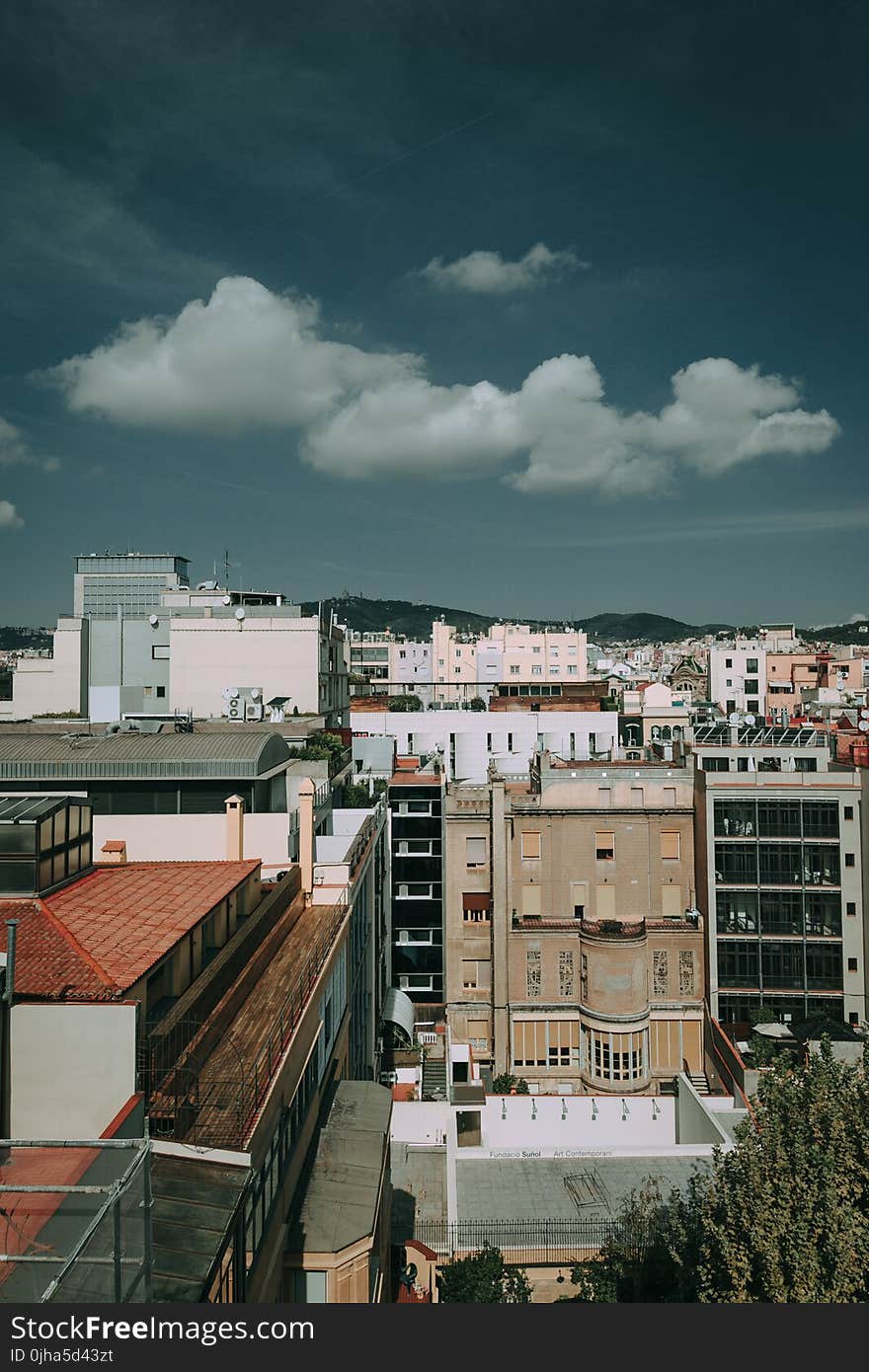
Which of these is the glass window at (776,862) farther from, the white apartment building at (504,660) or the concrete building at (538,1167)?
the white apartment building at (504,660)

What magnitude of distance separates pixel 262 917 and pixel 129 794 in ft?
27.5

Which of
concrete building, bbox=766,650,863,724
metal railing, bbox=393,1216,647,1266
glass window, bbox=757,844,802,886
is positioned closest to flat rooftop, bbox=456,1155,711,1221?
metal railing, bbox=393,1216,647,1266

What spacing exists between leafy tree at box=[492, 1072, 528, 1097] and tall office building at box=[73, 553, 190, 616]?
240 ft

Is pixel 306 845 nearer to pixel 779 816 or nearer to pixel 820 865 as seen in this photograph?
pixel 779 816

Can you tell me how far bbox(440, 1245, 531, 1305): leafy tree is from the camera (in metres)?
18.9

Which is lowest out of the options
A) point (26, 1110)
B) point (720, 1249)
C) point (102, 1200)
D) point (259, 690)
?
point (720, 1249)

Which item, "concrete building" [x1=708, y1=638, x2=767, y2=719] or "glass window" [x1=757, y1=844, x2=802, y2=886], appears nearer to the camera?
"glass window" [x1=757, y1=844, x2=802, y2=886]

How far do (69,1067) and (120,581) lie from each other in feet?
306

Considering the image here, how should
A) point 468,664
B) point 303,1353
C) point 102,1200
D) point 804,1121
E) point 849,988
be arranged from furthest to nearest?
1. point 468,664
2. point 849,988
3. point 804,1121
4. point 102,1200
5. point 303,1353

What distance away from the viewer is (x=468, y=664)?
10600cm

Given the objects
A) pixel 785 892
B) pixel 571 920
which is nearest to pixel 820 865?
pixel 785 892

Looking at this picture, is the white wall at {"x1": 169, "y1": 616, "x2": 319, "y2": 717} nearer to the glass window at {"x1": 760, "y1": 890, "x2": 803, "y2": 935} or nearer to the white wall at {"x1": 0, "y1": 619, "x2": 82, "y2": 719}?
the white wall at {"x1": 0, "y1": 619, "x2": 82, "y2": 719}

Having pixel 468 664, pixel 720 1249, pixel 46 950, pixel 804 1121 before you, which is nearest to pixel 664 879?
pixel 804 1121

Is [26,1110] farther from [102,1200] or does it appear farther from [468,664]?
[468,664]
